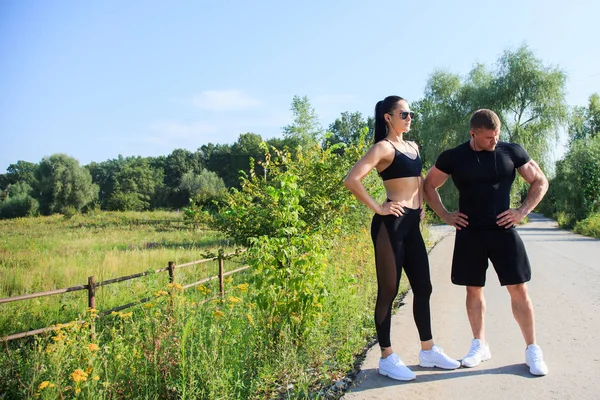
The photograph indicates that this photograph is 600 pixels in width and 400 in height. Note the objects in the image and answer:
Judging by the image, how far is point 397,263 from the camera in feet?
11.8

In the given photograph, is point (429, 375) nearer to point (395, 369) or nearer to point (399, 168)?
point (395, 369)

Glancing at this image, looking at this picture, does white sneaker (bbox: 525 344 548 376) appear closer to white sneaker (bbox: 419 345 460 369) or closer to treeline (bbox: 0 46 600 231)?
white sneaker (bbox: 419 345 460 369)

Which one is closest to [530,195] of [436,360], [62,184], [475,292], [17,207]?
[475,292]

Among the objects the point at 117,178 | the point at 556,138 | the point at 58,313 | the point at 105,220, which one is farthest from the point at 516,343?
the point at 117,178

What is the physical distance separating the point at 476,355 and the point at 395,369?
31.8 inches

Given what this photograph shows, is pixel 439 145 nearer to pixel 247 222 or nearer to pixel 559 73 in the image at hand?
pixel 559 73

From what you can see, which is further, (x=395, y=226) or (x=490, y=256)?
(x=490, y=256)

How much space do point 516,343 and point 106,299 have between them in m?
6.93

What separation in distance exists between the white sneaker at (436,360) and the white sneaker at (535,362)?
53 cm

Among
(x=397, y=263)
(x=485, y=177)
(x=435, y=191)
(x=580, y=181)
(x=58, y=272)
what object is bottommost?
(x=58, y=272)

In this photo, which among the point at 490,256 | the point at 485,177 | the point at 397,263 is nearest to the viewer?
the point at 397,263

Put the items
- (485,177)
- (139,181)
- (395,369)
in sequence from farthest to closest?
(139,181), (485,177), (395,369)

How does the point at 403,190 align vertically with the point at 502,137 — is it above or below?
below

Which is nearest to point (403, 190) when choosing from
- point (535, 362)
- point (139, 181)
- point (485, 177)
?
point (485, 177)
